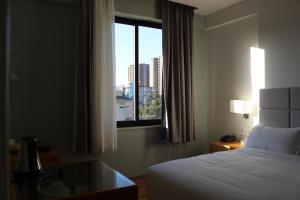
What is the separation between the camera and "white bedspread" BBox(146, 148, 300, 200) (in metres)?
1.77

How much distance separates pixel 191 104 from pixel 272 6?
1854 mm

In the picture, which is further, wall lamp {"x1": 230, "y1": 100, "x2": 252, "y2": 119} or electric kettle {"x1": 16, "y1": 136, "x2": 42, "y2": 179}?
wall lamp {"x1": 230, "y1": 100, "x2": 252, "y2": 119}

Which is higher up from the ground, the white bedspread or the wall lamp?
the wall lamp

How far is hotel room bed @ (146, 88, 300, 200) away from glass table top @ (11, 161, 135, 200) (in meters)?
0.73

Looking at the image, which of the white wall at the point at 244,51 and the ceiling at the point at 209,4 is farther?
the ceiling at the point at 209,4

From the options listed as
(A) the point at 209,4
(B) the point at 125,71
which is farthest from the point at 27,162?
(A) the point at 209,4

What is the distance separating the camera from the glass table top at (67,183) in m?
1.26

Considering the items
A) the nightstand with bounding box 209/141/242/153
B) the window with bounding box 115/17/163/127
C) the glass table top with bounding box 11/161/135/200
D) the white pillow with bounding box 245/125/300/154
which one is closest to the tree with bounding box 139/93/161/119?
the window with bounding box 115/17/163/127

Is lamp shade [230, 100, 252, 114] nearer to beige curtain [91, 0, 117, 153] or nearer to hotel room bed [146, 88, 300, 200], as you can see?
hotel room bed [146, 88, 300, 200]

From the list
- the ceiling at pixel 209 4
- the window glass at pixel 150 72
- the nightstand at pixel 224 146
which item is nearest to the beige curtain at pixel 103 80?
the window glass at pixel 150 72

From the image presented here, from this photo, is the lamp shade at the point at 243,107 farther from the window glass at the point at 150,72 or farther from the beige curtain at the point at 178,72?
the window glass at the point at 150,72

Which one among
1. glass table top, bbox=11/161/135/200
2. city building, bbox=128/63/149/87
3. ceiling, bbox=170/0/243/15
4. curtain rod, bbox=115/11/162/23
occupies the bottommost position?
glass table top, bbox=11/161/135/200

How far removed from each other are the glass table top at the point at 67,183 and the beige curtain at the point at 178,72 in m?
2.39

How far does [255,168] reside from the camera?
2350mm
